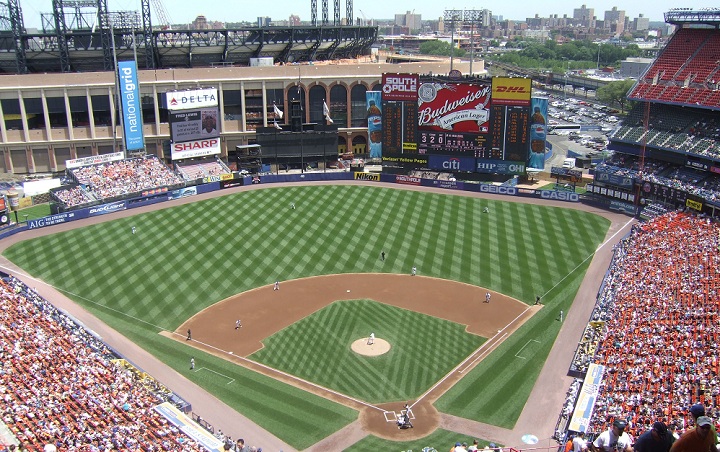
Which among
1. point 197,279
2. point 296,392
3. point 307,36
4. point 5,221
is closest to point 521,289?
point 296,392

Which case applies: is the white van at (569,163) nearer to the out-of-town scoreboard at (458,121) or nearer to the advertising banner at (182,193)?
the out-of-town scoreboard at (458,121)

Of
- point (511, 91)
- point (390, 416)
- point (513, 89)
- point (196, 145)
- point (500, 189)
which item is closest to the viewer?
point (390, 416)

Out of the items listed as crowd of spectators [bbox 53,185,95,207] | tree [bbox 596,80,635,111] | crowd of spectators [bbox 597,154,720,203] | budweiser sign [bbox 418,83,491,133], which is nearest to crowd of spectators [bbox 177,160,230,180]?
crowd of spectators [bbox 53,185,95,207]

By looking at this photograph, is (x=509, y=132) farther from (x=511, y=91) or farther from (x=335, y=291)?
(x=335, y=291)

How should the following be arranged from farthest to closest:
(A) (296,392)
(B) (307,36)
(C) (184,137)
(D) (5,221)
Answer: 1. (B) (307,36)
2. (C) (184,137)
3. (D) (5,221)
4. (A) (296,392)

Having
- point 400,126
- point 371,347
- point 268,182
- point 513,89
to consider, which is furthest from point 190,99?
point 371,347

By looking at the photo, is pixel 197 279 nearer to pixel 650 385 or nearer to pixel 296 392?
pixel 296 392

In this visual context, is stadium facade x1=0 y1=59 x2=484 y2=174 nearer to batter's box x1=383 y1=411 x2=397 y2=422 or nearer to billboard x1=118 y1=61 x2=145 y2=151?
billboard x1=118 y1=61 x2=145 y2=151
